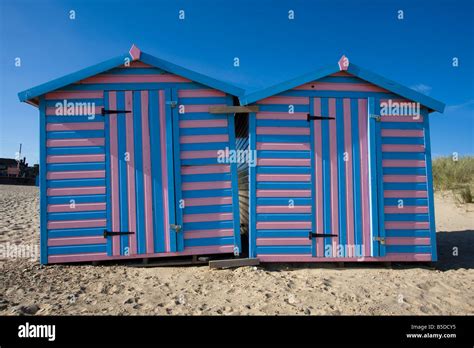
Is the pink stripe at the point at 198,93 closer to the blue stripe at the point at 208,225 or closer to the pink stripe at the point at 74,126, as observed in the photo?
the pink stripe at the point at 74,126

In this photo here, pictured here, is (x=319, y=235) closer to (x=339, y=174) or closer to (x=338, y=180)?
(x=338, y=180)

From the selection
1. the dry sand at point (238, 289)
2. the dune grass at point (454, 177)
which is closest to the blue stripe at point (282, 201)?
the dry sand at point (238, 289)

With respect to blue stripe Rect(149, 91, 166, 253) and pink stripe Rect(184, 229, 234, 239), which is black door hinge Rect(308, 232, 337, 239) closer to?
pink stripe Rect(184, 229, 234, 239)

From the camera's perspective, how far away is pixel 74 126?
15.3ft

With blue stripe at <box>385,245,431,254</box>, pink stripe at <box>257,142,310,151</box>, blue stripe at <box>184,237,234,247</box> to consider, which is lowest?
blue stripe at <box>385,245,431,254</box>

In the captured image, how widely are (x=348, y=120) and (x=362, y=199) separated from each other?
4.61 feet

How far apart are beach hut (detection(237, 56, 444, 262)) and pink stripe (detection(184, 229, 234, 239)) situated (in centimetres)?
→ 41

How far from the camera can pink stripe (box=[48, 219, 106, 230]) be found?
461cm

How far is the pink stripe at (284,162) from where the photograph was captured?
479 cm

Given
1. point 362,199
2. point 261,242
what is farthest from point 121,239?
point 362,199

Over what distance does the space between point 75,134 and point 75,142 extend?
0.45 feet

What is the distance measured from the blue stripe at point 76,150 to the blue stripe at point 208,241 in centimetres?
216

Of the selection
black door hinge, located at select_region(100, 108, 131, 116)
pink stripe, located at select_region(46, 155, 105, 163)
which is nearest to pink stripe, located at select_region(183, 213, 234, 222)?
pink stripe, located at select_region(46, 155, 105, 163)
